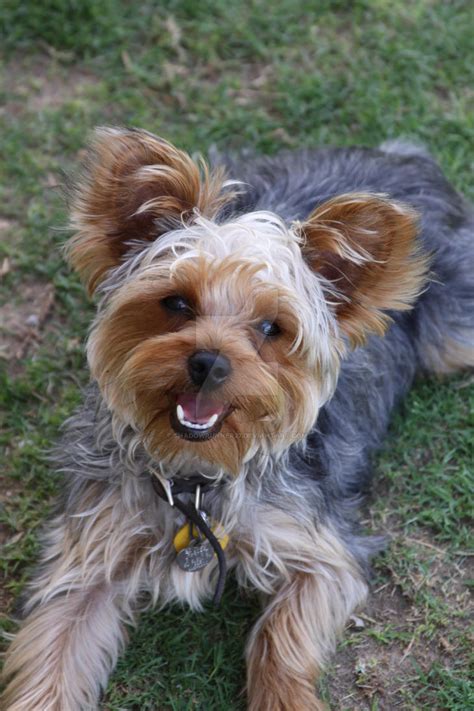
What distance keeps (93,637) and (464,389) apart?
2.26 m

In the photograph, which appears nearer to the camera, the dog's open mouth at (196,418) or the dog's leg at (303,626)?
the dog's open mouth at (196,418)

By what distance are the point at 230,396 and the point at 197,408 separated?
0.17 meters

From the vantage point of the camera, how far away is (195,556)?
381 cm

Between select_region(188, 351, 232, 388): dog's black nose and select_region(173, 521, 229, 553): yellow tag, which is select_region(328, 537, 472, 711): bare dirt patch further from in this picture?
select_region(188, 351, 232, 388): dog's black nose

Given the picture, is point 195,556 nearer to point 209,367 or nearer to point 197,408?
point 197,408

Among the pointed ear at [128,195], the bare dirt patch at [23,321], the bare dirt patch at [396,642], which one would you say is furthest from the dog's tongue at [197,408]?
the bare dirt patch at [23,321]

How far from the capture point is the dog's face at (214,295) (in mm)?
3195

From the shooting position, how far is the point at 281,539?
3.87m

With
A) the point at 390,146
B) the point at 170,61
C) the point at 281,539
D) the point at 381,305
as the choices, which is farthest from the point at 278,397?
the point at 170,61

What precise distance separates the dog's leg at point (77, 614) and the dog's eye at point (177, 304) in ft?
3.27

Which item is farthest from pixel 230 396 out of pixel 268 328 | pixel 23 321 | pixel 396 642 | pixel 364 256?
pixel 23 321

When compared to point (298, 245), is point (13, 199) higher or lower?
lower

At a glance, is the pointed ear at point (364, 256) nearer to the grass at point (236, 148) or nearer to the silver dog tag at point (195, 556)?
the silver dog tag at point (195, 556)

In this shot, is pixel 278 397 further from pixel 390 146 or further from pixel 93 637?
pixel 390 146
